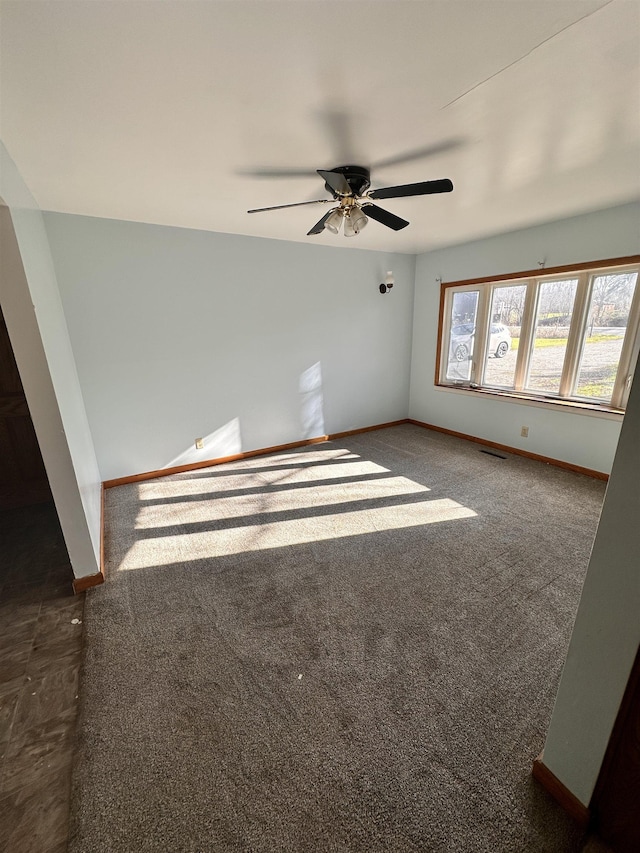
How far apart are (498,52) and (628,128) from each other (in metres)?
1.00

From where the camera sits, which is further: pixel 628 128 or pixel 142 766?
pixel 628 128

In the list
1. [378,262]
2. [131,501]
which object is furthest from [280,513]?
[378,262]

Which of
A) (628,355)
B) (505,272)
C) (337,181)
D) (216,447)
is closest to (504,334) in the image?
(505,272)

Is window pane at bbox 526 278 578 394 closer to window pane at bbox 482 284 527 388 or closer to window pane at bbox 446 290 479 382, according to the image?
window pane at bbox 482 284 527 388

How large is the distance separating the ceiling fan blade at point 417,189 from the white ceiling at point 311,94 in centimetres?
20

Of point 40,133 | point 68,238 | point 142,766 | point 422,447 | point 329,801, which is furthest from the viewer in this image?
point 422,447

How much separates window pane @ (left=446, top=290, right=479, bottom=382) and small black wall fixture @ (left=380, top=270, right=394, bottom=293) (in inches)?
32.3

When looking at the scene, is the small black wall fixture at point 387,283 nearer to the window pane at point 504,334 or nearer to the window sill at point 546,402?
the window pane at point 504,334

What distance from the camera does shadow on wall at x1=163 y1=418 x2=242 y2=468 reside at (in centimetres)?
371

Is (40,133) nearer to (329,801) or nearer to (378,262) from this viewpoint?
(329,801)

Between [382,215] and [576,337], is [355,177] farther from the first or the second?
[576,337]

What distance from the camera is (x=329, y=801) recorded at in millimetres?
1128

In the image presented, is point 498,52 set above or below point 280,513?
above

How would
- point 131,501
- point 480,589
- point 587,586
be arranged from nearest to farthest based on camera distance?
point 587,586 < point 480,589 < point 131,501
